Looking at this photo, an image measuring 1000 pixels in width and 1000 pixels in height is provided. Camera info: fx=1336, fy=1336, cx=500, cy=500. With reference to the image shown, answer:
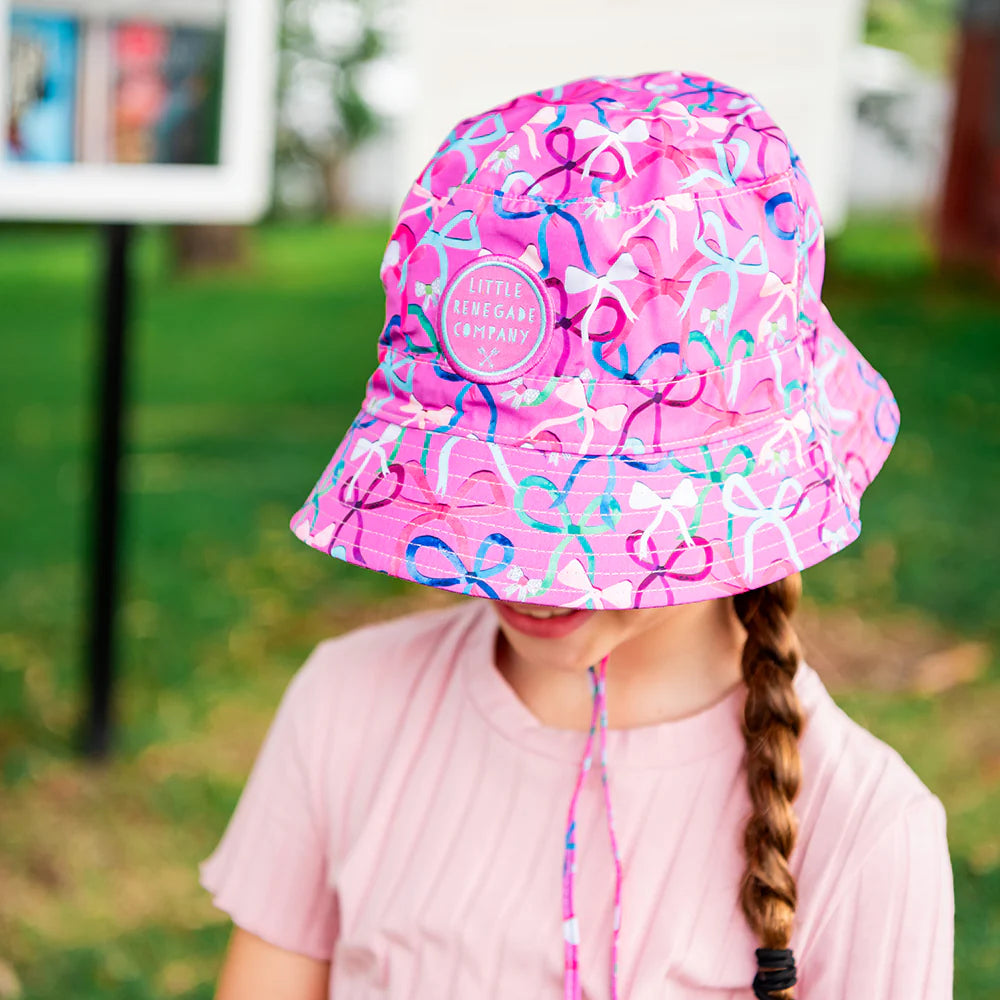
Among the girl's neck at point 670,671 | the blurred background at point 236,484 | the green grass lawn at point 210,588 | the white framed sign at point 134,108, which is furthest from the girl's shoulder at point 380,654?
the white framed sign at point 134,108

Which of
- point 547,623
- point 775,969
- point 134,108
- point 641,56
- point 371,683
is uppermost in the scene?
point 641,56

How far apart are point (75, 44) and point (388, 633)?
2265mm

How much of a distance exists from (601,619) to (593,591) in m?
0.12

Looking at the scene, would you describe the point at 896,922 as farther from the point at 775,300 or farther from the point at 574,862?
the point at 775,300

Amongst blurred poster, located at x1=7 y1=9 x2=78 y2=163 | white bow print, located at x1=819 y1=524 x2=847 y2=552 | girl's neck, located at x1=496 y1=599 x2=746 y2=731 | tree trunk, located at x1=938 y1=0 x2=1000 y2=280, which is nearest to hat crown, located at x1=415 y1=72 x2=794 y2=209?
white bow print, located at x1=819 y1=524 x2=847 y2=552

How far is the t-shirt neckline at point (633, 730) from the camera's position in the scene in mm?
1312

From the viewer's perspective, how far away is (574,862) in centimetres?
129

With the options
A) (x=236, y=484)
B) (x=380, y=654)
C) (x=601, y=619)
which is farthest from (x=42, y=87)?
(x=236, y=484)

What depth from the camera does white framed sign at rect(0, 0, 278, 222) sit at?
10.2 feet

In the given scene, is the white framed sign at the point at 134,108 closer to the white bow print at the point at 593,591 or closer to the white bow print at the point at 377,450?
the white bow print at the point at 377,450

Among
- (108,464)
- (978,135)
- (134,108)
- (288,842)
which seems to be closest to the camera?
(288,842)

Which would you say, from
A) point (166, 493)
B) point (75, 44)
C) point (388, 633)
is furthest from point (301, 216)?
point (388, 633)

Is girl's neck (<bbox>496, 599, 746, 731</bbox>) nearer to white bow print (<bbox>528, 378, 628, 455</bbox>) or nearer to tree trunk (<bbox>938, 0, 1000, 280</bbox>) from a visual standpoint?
white bow print (<bbox>528, 378, 628, 455</bbox>)

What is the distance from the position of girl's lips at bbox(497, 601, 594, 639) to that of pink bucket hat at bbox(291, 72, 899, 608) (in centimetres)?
12
